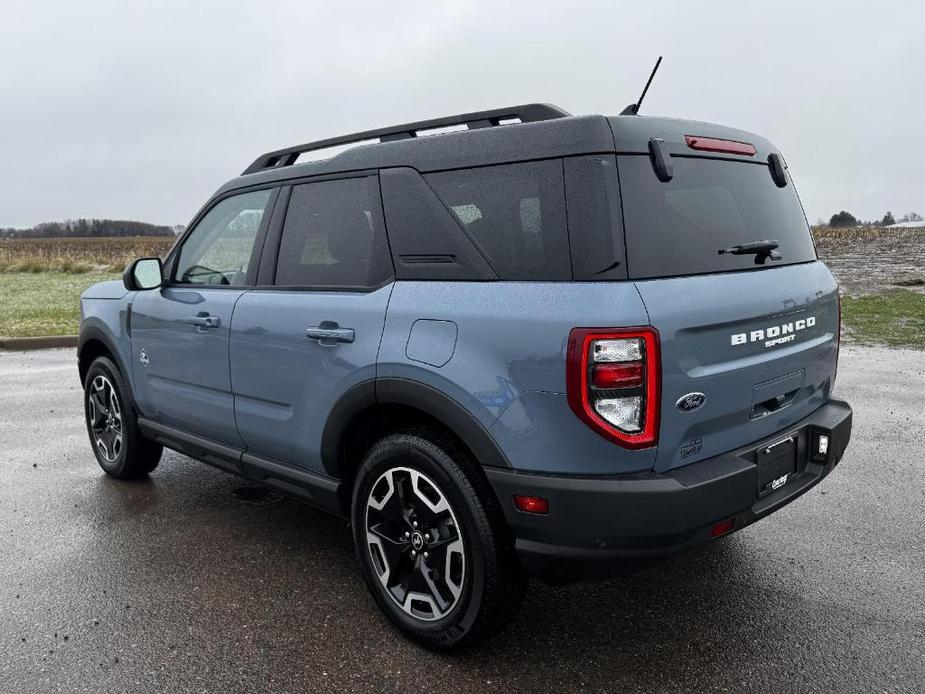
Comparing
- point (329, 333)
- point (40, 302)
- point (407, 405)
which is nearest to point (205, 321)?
point (329, 333)

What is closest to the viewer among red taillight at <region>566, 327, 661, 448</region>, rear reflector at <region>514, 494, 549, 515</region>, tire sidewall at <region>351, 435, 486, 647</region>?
red taillight at <region>566, 327, 661, 448</region>

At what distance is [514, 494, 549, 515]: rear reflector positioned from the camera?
2.41 metres

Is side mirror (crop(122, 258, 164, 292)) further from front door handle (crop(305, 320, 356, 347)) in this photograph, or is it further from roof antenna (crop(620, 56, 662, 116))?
roof antenna (crop(620, 56, 662, 116))

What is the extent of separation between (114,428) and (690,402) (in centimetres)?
394

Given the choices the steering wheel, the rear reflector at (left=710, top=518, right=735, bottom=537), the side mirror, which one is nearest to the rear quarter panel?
the rear reflector at (left=710, top=518, right=735, bottom=537)

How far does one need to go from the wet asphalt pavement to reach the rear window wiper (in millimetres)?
1095

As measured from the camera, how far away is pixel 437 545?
9.14 feet

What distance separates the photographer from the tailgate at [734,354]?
2.37m

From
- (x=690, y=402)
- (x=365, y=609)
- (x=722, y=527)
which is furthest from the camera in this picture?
(x=365, y=609)

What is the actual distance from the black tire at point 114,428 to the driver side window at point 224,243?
100 centimetres

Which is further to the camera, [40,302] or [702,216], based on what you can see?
[40,302]

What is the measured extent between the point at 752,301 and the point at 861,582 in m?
1.61

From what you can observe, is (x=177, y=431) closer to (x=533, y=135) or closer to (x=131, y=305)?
(x=131, y=305)

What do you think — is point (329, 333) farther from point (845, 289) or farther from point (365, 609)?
point (845, 289)
